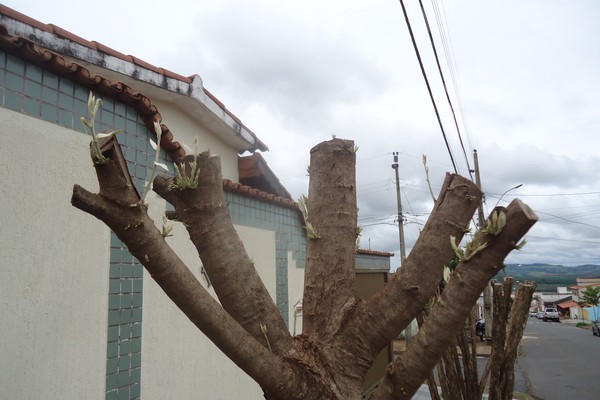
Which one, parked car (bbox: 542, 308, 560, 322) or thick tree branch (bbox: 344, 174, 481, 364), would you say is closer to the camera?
thick tree branch (bbox: 344, 174, 481, 364)

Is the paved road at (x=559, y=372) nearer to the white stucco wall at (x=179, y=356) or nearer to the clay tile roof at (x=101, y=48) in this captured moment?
the white stucco wall at (x=179, y=356)

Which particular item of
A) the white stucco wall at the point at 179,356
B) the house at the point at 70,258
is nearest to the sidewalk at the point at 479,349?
the white stucco wall at the point at 179,356

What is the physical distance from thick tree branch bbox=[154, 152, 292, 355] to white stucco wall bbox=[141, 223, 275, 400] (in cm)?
254

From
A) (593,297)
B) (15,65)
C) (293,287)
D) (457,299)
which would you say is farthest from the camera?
(593,297)

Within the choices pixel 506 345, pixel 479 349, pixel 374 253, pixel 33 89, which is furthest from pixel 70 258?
pixel 479 349

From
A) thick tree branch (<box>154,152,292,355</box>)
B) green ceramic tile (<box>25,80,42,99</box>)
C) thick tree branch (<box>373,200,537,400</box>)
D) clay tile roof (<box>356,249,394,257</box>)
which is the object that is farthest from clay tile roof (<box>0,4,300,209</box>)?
clay tile roof (<box>356,249,394,257</box>)

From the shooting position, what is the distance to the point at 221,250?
4.58 feet

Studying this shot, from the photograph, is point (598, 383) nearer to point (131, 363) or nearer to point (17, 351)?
point (131, 363)

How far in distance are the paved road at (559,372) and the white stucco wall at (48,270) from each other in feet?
33.6

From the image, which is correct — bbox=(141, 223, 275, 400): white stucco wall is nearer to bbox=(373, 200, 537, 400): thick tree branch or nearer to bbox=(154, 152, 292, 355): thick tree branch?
bbox=(154, 152, 292, 355): thick tree branch

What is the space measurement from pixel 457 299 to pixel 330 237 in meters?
0.52

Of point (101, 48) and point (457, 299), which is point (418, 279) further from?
point (101, 48)

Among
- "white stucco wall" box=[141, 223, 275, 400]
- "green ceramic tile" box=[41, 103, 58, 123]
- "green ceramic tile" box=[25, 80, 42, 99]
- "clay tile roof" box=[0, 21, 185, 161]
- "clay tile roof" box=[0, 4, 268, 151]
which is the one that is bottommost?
"white stucco wall" box=[141, 223, 275, 400]

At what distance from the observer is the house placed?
108 inches
